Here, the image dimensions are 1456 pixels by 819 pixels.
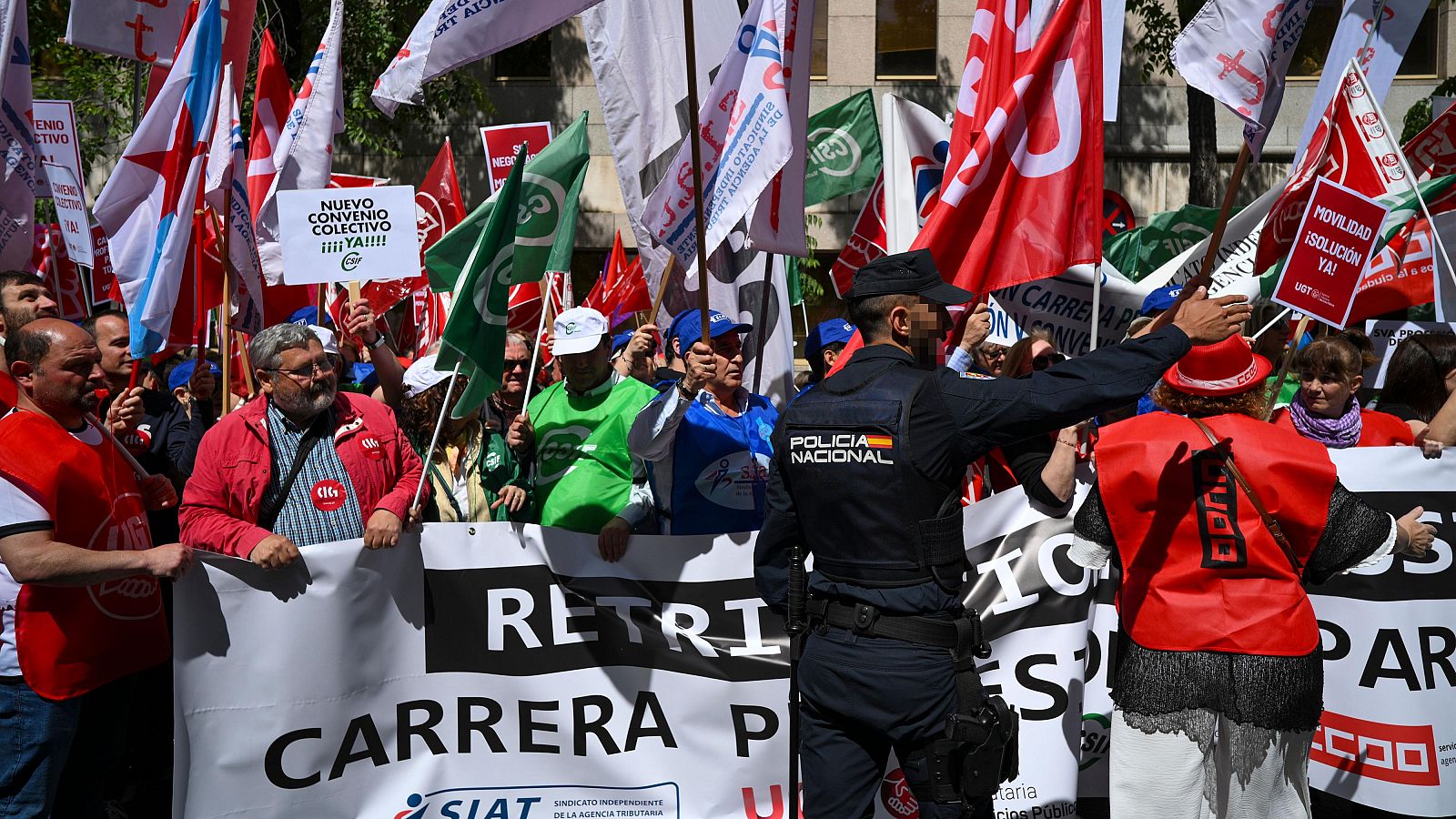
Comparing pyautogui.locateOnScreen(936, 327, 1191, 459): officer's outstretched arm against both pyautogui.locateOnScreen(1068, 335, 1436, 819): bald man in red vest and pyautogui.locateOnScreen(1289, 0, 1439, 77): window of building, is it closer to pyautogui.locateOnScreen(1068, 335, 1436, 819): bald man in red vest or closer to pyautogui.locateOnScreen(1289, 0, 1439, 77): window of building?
pyautogui.locateOnScreen(1068, 335, 1436, 819): bald man in red vest

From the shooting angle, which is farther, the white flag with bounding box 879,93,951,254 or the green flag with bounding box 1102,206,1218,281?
the green flag with bounding box 1102,206,1218,281

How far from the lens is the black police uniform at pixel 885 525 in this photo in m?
3.70

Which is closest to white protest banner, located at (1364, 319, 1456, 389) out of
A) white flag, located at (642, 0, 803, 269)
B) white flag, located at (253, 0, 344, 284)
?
white flag, located at (642, 0, 803, 269)

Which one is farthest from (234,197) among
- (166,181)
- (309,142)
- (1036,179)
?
(1036,179)

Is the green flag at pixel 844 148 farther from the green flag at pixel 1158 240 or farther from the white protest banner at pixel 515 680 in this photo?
the white protest banner at pixel 515 680

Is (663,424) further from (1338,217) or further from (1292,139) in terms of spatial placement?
(1292,139)

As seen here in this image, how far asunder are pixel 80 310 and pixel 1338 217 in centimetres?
736

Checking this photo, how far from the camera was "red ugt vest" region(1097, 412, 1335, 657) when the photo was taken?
12.5ft

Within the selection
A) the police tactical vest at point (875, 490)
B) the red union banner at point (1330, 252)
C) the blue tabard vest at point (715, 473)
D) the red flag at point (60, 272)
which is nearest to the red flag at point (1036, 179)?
the police tactical vest at point (875, 490)

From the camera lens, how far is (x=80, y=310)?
8.62 meters

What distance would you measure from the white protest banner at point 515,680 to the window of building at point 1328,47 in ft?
54.6

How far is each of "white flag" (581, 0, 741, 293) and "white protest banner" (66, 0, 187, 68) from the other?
2729 millimetres

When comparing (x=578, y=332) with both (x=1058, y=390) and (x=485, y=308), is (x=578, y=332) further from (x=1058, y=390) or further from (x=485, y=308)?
(x=1058, y=390)

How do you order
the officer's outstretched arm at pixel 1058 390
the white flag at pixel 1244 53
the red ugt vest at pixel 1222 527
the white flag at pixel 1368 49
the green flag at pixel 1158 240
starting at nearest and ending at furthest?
the officer's outstretched arm at pixel 1058 390, the red ugt vest at pixel 1222 527, the white flag at pixel 1244 53, the white flag at pixel 1368 49, the green flag at pixel 1158 240
